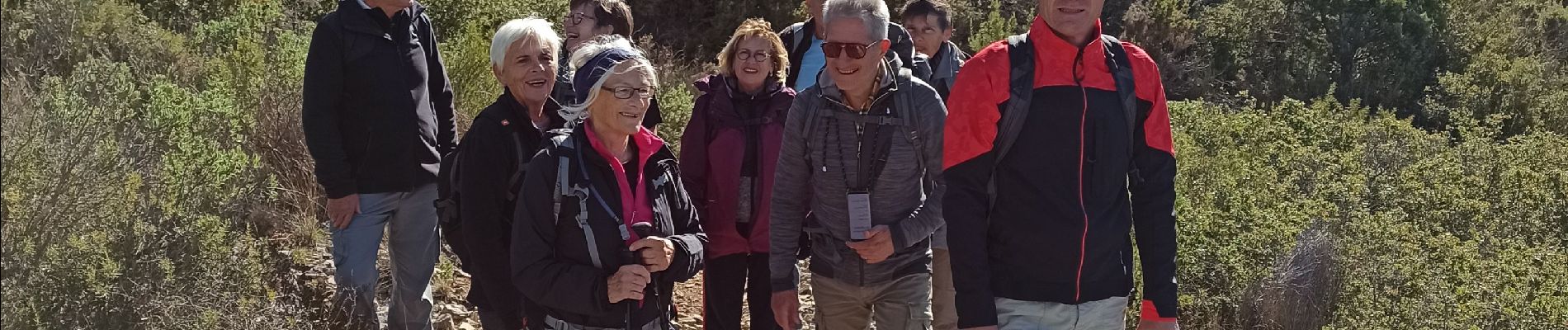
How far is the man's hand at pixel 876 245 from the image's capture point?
3848 mm

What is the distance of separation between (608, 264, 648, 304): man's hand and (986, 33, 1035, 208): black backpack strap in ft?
2.82

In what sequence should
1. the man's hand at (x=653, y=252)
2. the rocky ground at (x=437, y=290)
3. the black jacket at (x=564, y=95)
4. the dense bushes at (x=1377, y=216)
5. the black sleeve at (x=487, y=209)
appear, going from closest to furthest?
1. the man's hand at (x=653, y=252)
2. the black sleeve at (x=487, y=209)
3. the black jacket at (x=564, y=95)
4. the rocky ground at (x=437, y=290)
5. the dense bushes at (x=1377, y=216)

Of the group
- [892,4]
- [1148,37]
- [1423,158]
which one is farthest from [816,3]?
[1148,37]

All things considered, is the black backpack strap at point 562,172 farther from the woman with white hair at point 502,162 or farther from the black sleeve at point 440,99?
the black sleeve at point 440,99

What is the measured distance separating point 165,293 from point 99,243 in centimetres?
30

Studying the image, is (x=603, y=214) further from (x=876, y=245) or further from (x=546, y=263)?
(x=876, y=245)

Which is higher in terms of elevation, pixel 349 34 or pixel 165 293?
pixel 349 34

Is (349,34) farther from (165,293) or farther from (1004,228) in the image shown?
(1004,228)

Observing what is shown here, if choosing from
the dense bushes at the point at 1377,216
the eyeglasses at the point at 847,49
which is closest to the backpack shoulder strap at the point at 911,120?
the eyeglasses at the point at 847,49

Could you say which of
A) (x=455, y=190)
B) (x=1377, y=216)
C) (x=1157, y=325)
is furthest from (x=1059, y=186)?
(x=1377, y=216)

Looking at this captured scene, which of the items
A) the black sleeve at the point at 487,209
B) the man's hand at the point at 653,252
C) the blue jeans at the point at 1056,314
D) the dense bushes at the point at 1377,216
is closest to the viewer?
the blue jeans at the point at 1056,314

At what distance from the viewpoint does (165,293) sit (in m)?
4.77

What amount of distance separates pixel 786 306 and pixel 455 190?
3.39ft

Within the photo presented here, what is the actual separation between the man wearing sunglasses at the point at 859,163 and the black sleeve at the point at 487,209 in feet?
2.57
